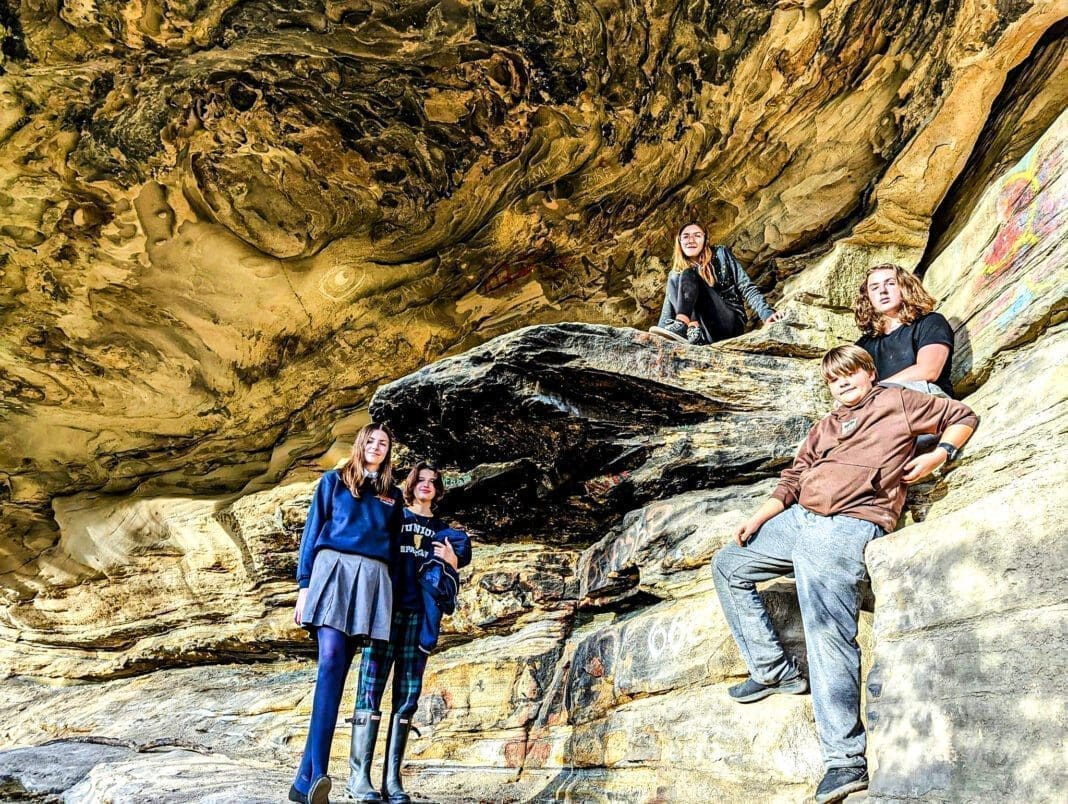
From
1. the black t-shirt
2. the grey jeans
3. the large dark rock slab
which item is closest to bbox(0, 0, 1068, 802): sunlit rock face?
the large dark rock slab

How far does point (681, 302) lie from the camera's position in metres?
6.93

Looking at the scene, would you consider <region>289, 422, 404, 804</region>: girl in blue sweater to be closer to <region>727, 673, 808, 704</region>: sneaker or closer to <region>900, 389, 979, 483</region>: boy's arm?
<region>727, 673, 808, 704</region>: sneaker

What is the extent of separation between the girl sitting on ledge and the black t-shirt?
1.62 metres

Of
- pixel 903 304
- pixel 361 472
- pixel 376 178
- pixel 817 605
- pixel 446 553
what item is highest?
pixel 376 178

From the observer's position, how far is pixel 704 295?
7.12m

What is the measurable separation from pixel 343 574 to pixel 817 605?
253 centimetres

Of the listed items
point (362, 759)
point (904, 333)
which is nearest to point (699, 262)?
point (904, 333)

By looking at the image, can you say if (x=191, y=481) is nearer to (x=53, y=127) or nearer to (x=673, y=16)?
(x=53, y=127)

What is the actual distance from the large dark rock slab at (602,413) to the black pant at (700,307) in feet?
1.80

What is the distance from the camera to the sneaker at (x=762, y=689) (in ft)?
13.6

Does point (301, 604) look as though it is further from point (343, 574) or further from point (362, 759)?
point (362, 759)

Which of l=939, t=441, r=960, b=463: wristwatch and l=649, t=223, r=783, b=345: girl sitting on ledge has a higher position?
l=649, t=223, r=783, b=345: girl sitting on ledge

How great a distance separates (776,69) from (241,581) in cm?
707

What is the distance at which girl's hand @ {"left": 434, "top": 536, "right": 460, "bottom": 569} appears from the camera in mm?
5332
